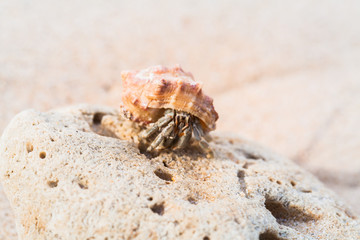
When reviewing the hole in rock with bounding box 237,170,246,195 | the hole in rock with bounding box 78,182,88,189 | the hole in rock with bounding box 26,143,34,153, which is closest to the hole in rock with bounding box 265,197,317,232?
the hole in rock with bounding box 237,170,246,195

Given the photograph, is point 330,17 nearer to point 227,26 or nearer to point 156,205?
point 227,26

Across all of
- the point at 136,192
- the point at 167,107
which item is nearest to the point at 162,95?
the point at 167,107

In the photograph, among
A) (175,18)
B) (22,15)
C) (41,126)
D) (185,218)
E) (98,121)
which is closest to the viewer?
(185,218)

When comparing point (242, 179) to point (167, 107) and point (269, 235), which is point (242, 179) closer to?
point (269, 235)

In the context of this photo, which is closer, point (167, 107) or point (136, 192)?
point (136, 192)

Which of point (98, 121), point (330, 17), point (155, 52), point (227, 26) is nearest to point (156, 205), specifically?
point (98, 121)

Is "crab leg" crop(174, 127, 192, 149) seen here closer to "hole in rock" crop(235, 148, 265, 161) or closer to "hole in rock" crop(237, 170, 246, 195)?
"hole in rock" crop(237, 170, 246, 195)
